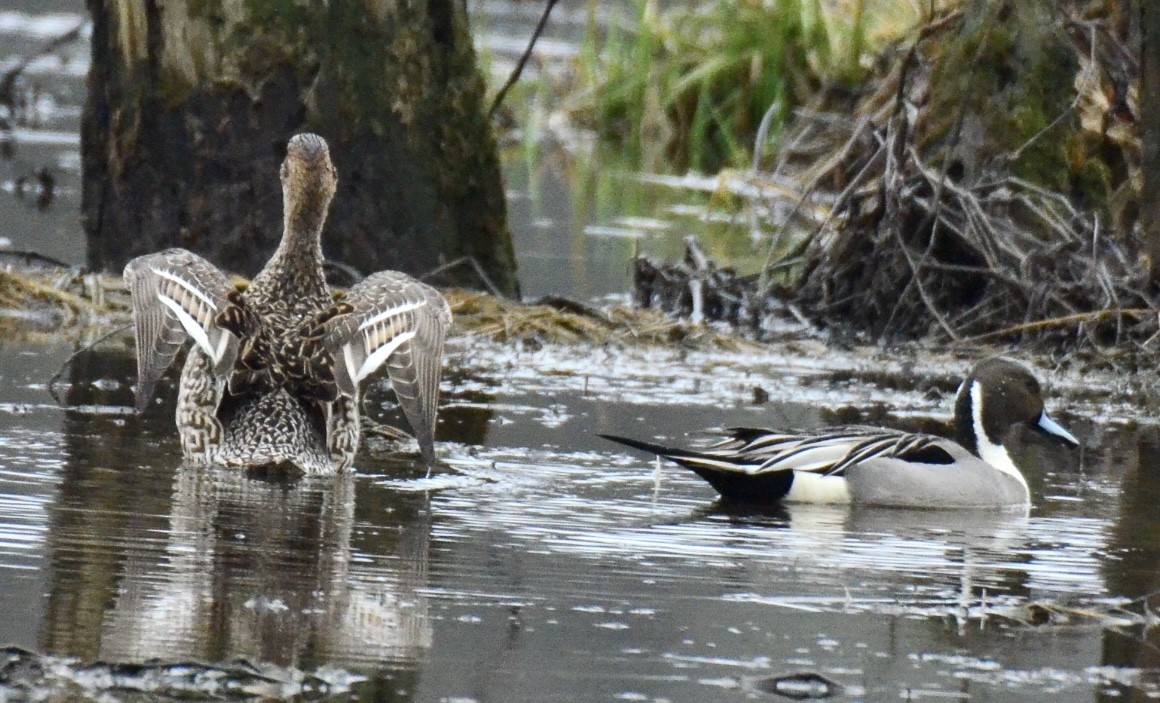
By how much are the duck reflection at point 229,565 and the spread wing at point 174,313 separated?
0.26m

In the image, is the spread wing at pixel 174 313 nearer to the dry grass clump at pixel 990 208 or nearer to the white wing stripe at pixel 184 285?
the white wing stripe at pixel 184 285

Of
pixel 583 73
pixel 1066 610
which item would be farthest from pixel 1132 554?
pixel 583 73

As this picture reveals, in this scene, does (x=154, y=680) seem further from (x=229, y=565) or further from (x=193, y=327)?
(x=193, y=327)

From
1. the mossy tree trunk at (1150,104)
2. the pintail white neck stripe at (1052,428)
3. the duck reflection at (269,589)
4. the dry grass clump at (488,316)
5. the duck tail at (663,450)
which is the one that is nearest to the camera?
the duck reflection at (269,589)

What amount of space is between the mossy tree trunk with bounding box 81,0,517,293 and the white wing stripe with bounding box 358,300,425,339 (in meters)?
2.95

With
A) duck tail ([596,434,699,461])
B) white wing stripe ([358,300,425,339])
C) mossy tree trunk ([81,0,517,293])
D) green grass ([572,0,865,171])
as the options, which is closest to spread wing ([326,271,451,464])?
white wing stripe ([358,300,425,339])

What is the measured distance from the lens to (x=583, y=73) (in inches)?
866

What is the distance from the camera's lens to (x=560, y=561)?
17.7ft

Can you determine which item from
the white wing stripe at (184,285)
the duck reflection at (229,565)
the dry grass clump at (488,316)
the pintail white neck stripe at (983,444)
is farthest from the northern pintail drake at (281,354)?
the dry grass clump at (488,316)

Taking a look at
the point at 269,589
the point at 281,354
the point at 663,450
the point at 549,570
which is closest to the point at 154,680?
the point at 269,589

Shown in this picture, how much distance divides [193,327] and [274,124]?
10.5ft

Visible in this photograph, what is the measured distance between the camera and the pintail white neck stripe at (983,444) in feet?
24.0

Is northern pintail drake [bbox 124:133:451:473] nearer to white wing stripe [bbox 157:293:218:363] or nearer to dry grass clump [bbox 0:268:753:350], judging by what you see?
white wing stripe [bbox 157:293:218:363]

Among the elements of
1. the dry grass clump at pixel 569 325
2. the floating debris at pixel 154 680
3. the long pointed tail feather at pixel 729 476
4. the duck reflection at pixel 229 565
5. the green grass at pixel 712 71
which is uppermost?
the green grass at pixel 712 71
